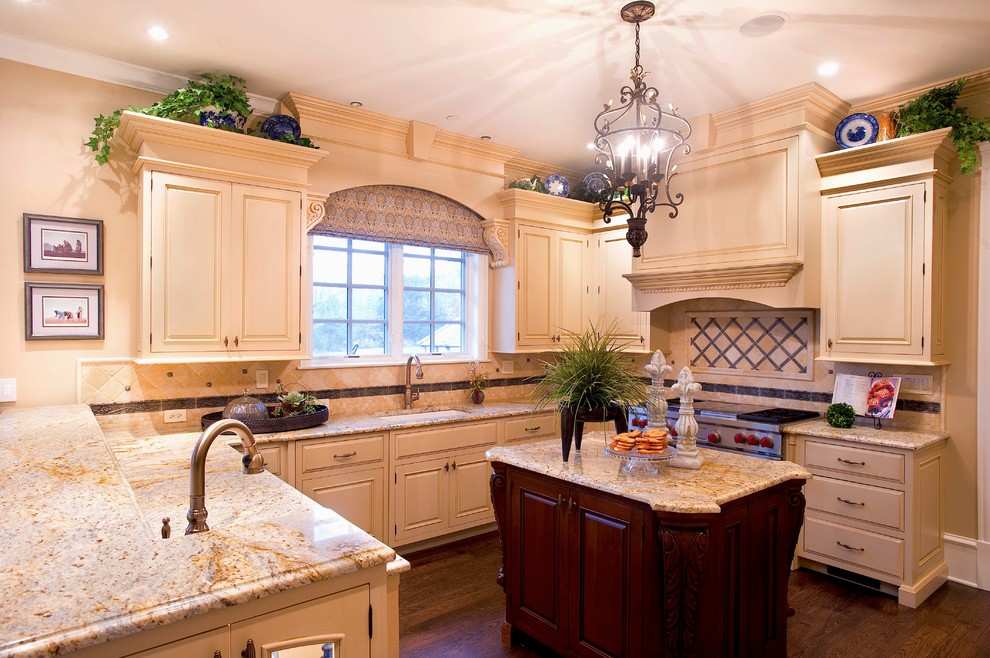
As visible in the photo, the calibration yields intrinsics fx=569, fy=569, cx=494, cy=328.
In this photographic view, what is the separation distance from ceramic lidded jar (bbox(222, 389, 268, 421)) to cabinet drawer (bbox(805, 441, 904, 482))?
122 inches

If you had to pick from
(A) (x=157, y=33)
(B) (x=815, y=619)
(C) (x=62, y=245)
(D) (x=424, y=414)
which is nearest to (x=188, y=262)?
(C) (x=62, y=245)

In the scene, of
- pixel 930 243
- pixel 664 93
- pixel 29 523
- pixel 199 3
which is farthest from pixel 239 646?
pixel 930 243

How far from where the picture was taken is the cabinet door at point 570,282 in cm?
461

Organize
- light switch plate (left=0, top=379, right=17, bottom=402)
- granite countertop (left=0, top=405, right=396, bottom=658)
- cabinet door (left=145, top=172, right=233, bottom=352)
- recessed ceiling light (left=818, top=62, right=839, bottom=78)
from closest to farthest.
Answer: granite countertop (left=0, top=405, right=396, bottom=658), light switch plate (left=0, top=379, right=17, bottom=402), cabinet door (left=145, top=172, right=233, bottom=352), recessed ceiling light (left=818, top=62, right=839, bottom=78)

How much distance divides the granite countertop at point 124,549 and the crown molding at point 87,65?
6.34 ft

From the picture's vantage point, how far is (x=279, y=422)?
3.11 m

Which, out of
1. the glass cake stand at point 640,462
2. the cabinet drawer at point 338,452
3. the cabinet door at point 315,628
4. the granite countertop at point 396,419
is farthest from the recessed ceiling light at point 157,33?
the glass cake stand at point 640,462

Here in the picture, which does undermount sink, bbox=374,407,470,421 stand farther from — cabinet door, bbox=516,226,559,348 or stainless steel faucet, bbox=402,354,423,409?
cabinet door, bbox=516,226,559,348

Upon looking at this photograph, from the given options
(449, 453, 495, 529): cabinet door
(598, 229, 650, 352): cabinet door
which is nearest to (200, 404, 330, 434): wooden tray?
(449, 453, 495, 529): cabinet door

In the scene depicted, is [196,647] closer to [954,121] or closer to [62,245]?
[62,245]

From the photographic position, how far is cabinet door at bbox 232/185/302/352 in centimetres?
309

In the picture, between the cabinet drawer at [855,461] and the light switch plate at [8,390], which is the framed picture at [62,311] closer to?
the light switch plate at [8,390]

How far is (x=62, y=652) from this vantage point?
0.89m

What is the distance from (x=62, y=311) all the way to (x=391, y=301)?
1.91 metres
